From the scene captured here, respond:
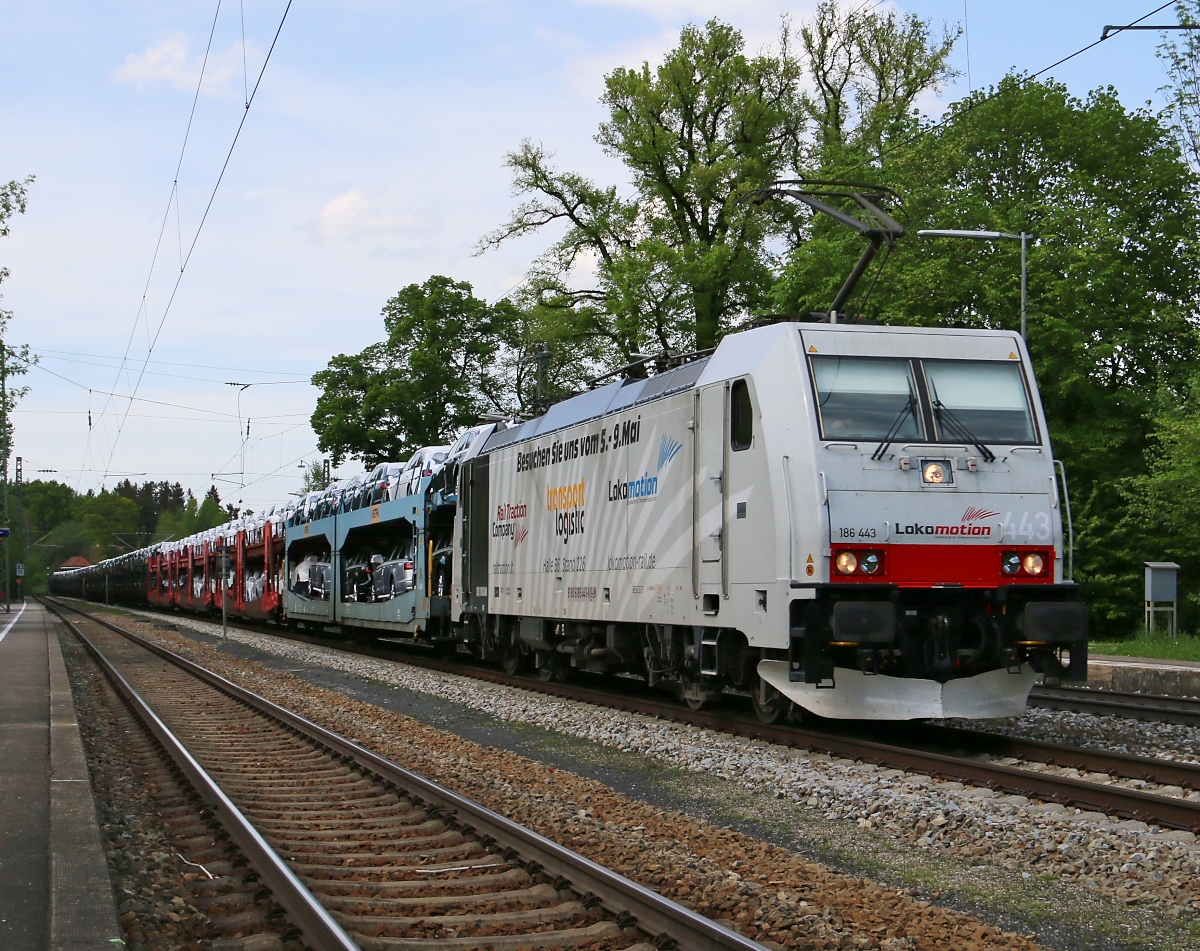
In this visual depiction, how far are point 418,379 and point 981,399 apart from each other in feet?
135

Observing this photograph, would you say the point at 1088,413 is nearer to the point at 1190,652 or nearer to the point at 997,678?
the point at 1190,652

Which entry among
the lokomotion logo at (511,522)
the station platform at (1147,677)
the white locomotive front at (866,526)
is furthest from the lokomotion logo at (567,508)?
the station platform at (1147,677)

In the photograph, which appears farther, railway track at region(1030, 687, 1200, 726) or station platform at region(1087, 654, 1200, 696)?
station platform at region(1087, 654, 1200, 696)

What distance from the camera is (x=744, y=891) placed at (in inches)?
228

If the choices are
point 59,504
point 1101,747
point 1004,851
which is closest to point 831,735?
point 1101,747

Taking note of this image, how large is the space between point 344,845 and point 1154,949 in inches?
163

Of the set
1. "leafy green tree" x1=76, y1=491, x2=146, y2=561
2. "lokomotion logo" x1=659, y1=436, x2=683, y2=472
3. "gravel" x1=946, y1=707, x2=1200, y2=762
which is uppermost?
"leafy green tree" x1=76, y1=491, x2=146, y2=561

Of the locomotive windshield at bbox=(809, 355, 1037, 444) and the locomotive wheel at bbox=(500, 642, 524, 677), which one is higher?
the locomotive windshield at bbox=(809, 355, 1037, 444)

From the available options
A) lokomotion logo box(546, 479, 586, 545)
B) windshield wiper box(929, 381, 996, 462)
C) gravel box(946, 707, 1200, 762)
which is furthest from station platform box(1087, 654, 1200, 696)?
windshield wiper box(929, 381, 996, 462)

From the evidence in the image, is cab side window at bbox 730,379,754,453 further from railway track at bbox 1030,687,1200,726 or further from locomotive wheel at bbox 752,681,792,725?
railway track at bbox 1030,687,1200,726

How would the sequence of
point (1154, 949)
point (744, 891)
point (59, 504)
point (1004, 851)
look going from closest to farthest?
point (1154, 949) < point (744, 891) < point (1004, 851) < point (59, 504)

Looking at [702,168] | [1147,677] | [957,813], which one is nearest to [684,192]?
[702,168]

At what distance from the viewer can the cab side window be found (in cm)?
1070

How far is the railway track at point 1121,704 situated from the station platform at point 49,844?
942cm
